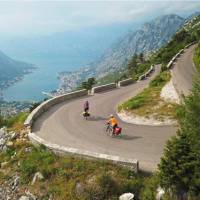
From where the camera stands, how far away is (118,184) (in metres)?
19.0

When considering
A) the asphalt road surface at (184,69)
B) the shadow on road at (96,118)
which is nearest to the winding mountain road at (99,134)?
the shadow on road at (96,118)

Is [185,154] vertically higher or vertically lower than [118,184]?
higher

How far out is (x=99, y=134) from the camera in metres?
25.6

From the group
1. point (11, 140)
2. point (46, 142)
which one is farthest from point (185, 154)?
point (11, 140)

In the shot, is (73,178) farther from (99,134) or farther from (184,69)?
(184,69)

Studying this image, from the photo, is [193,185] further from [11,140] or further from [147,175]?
[11,140]

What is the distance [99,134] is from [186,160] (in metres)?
9.86

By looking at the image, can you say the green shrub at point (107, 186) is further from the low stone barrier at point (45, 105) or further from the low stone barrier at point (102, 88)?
the low stone barrier at point (102, 88)

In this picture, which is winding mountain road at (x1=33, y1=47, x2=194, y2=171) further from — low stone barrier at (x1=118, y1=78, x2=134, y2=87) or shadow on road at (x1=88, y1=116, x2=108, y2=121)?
low stone barrier at (x1=118, y1=78, x2=134, y2=87)

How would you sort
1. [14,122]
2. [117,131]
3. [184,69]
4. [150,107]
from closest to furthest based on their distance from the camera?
[117,131] < [150,107] < [14,122] < [184,69]

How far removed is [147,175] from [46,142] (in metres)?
6.95

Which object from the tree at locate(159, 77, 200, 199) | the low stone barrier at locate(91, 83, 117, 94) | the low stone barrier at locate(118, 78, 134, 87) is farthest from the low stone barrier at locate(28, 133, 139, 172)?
the low stone barrier at locate(118, 78, 134, 87)

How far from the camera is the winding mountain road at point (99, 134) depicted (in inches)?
872

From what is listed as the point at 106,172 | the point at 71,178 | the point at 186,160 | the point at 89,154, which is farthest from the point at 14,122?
the point at 186,160
